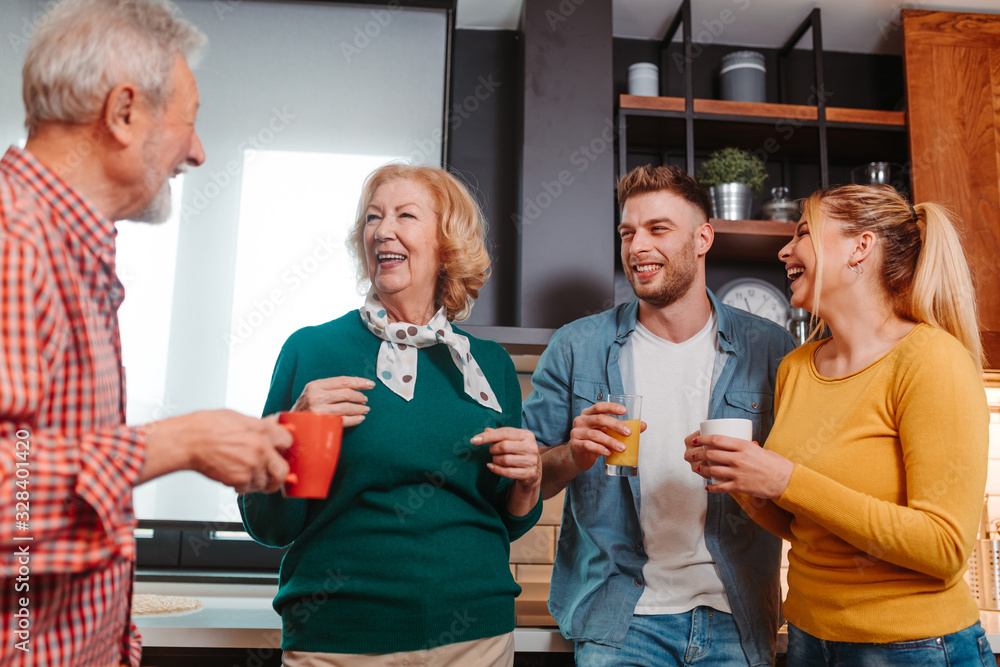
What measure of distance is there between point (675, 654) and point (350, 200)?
1.53 metres

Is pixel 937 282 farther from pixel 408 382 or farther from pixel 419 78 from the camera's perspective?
pixel 419 78

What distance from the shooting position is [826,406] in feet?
4.50

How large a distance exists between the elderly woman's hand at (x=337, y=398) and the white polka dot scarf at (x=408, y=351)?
125mm

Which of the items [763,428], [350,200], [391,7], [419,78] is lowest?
[763,428]

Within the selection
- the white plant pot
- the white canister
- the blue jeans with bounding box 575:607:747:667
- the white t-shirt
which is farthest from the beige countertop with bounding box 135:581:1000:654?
the white canister

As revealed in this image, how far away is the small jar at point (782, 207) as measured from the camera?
2383 millimetres

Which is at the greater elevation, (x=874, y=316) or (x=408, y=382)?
(x=874, y=316)

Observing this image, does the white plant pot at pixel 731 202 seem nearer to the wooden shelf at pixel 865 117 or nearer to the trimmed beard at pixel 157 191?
the wooden shelf at pixel 865 117

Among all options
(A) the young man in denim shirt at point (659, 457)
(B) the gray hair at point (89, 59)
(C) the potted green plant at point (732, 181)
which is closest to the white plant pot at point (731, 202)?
(C) the potted green plant at point (732, 181)

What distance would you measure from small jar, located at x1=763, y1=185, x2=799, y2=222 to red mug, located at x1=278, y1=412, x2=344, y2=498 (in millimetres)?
1895

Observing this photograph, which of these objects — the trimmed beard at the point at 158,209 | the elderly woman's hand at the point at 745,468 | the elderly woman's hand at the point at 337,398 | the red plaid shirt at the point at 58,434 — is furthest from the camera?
the elderly woman's hand at the point at 745,468

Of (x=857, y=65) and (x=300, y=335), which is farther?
(x=857, y=65)

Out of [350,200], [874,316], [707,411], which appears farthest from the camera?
[350,200]

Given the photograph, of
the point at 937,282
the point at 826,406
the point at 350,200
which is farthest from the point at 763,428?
the point at 350,200
